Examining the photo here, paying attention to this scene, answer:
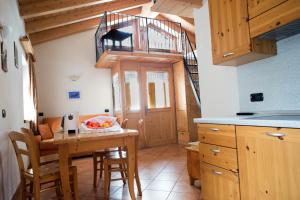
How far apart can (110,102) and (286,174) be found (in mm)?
5659

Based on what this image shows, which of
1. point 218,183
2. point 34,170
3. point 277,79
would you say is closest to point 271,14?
point 277,79

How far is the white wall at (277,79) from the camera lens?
181 centimetres

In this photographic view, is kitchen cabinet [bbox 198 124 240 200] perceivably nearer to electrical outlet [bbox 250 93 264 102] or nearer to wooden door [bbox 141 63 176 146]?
electrical outlet [bbox 250 93 264 102]

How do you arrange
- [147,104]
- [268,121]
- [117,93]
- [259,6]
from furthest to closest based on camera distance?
[117,93] < [147,104] < [259,6] < [268,121]

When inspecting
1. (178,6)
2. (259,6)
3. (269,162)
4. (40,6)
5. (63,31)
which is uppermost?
(63,31)

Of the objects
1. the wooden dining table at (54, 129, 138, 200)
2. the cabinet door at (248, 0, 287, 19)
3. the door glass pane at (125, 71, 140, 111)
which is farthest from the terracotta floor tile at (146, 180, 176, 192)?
the door glass pane at (125, 71, 140, 111)

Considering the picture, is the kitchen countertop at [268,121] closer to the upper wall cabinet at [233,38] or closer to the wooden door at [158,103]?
the upper wall cabinet at [233,38]

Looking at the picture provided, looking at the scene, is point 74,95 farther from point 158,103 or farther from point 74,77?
point 158,103

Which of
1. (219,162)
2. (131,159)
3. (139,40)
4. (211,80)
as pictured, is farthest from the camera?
(139,40)

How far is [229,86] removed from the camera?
2.53 meters

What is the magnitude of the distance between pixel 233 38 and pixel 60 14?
4.38m

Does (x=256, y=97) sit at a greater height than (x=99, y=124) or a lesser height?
greater

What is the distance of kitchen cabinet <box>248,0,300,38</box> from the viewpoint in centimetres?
146

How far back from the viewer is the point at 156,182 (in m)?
2.95
